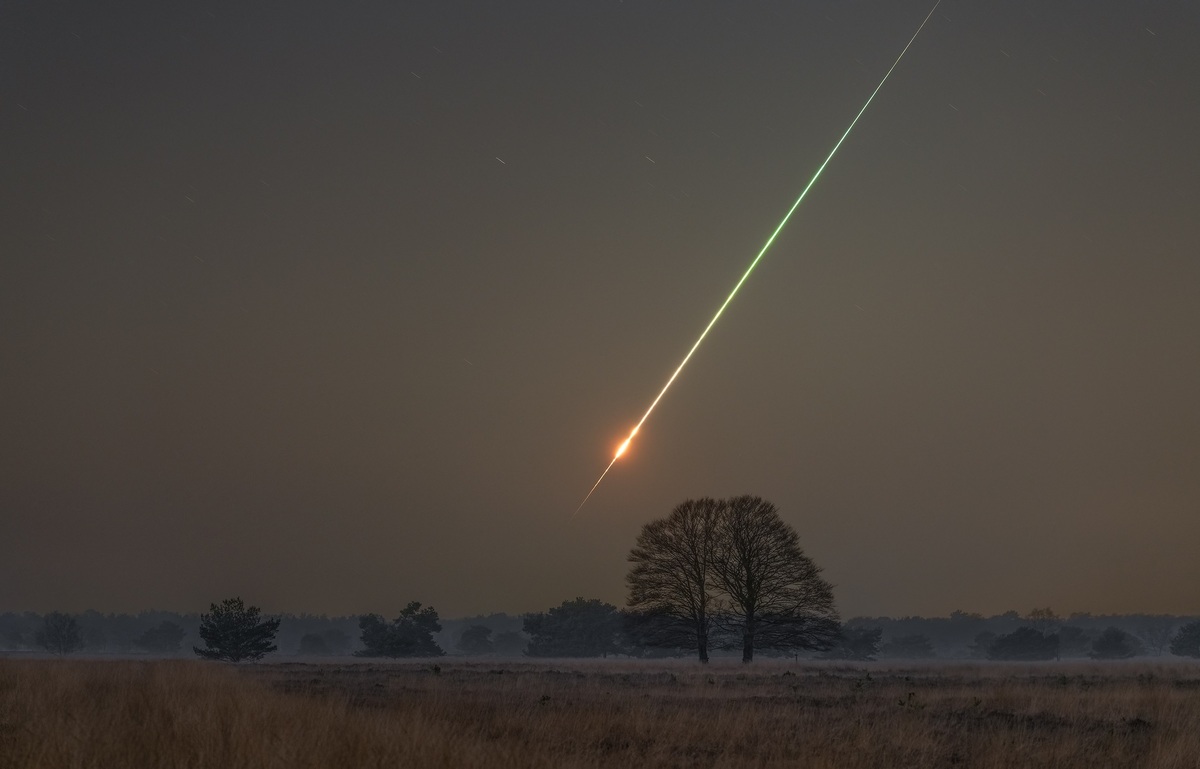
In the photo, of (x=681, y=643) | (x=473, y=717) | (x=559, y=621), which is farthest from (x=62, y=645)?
(x=473, y=717)

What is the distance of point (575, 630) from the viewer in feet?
402

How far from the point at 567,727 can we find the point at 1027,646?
13960 cm

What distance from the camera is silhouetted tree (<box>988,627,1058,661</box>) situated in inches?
5408

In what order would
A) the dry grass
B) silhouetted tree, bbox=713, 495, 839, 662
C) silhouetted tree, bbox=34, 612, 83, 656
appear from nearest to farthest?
1. the dry grass
2. silhouetted tree, bbox=713, 495, 839, 662
3. silhouetted tree, bbox=34, 612, 83, 656

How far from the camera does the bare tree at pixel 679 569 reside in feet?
203

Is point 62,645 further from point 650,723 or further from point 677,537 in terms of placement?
point 650,723

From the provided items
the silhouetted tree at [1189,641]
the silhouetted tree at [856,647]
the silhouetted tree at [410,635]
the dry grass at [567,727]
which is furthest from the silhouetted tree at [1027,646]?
the dry grass at [567,727]

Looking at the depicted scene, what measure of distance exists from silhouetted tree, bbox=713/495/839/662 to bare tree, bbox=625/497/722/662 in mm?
1052

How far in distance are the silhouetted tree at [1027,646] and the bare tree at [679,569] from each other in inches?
3717

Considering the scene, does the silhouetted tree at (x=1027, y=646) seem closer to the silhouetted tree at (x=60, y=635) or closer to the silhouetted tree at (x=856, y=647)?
the silhouetted tree at (x=856, y=647)

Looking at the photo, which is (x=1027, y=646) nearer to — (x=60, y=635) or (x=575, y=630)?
(x=575, y=630)

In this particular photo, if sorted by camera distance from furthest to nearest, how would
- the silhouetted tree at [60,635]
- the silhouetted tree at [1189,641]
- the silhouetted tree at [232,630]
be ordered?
1. the silhouetted tree at [60,635]
2. the silhouetted tree at [1189,641]
3. the silhouetted tree at [232,630]

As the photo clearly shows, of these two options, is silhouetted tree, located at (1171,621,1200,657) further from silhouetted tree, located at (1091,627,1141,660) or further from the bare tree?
the bare tree

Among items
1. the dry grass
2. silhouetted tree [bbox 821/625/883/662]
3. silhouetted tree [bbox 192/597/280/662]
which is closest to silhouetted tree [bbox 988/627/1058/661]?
silhouetted tree [bbox 821/625/883/662]
